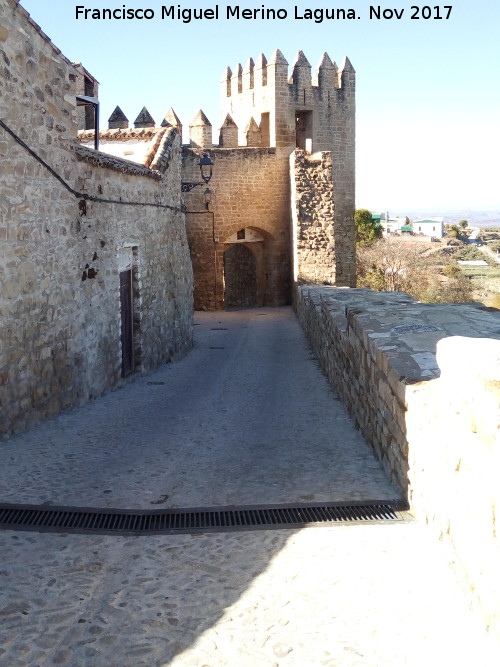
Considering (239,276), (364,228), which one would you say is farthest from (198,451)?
(364,228)

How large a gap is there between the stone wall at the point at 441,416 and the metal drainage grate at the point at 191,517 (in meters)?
0.35

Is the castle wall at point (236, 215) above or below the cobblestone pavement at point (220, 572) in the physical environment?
above

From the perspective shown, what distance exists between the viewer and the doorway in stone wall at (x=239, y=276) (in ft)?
103

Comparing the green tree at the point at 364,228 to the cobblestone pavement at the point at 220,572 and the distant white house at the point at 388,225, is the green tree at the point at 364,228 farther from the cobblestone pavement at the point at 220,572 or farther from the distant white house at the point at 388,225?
the cobblestone pavement at the point at 220,572

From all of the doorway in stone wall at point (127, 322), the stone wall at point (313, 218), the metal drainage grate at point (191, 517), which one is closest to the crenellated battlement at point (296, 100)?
the stone wall at point (313, 218)

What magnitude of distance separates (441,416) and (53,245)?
5151mm

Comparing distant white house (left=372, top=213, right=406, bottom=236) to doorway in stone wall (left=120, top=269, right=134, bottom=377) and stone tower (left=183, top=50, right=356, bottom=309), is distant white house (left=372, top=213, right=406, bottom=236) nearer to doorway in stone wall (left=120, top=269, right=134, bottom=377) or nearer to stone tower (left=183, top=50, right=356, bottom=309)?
stone tower (left=183, top=50, right=356, bottom=309)

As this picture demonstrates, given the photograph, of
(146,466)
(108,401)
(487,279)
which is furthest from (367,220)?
(146,466)

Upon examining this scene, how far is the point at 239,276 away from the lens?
31688mm

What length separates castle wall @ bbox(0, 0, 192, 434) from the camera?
6625mm

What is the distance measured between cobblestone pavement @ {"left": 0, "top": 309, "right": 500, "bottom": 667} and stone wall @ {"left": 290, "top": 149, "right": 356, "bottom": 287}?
14968mm

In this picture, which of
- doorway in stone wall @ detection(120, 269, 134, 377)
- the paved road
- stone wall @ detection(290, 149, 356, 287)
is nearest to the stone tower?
stone wall @ detection(290, 149, 356, 287)

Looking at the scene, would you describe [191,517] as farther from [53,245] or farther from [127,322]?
[127,322]

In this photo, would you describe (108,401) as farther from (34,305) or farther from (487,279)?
(487,279)
